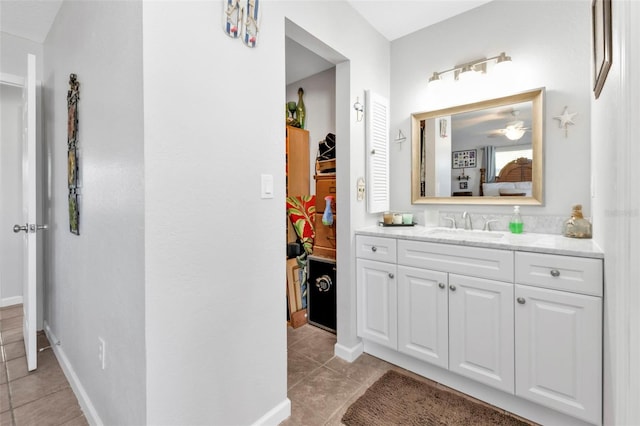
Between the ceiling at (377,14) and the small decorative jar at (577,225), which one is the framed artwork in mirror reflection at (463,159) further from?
the ceiling at (377,14)

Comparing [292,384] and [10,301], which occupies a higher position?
[10,301]

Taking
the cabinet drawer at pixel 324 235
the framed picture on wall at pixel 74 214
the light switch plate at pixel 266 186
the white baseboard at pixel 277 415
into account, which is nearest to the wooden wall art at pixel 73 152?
the framed picture on wall at pixel 74 214

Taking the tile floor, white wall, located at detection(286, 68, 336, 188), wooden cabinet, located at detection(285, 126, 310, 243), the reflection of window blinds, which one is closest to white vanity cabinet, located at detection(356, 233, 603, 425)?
the tile floor

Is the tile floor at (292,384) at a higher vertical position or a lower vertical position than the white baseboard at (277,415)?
lower

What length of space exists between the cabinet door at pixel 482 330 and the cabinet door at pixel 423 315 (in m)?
0.05

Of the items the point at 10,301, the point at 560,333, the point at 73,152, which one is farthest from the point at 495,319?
the point at 10,301

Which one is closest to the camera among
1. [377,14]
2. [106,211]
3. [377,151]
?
[106,211]

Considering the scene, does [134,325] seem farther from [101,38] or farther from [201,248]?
[101,38]

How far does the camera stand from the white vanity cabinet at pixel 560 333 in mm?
1369

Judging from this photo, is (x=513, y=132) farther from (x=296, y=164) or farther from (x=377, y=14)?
(x=296, y=164)

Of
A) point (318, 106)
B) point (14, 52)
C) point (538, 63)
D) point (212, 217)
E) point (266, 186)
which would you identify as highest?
point (14, 52)

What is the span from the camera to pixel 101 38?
1.38m

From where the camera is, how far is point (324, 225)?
2.81 meters

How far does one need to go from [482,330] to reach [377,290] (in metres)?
0.70
